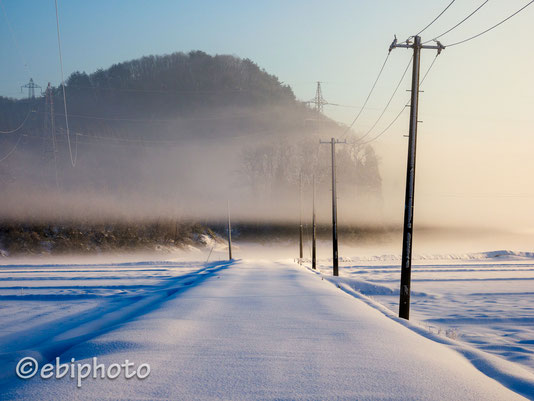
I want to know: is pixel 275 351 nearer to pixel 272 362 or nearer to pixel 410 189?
pixel 272 362

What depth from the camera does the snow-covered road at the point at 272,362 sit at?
164 inches

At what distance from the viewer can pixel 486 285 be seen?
953 inches

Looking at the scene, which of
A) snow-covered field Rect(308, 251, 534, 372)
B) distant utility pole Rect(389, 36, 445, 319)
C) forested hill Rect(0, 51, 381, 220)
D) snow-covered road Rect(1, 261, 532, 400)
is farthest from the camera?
forested hill Rect(0, 51, 381, 220)

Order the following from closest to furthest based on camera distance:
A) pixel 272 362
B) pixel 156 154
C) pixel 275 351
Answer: pixel 272 362 < pixel 275 351 < pixel 156 154

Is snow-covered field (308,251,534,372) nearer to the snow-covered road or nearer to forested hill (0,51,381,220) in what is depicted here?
the snow-covered road

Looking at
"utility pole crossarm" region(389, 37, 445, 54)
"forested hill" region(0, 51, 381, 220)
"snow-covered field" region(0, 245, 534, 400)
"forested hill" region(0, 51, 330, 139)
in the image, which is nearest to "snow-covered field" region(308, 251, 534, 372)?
"snow-covered field" region(0, 245, 534, 400)

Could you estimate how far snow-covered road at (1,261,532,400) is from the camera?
13.7 ft

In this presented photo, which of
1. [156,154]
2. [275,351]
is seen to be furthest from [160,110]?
[275,351]

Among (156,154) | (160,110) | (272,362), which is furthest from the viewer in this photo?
(160,110)

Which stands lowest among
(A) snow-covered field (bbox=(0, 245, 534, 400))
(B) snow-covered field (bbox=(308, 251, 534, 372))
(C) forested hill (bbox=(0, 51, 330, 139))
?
(B) snow-covered field (bbox=(308, 251, 534, 372))

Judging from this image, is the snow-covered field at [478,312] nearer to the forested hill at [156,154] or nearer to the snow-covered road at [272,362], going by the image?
the snow-covered road at [272,362]

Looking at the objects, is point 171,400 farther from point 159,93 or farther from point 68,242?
point 159,93

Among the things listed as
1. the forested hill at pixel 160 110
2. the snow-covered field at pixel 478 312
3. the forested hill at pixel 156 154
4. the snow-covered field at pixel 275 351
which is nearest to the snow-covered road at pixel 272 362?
the snow-covered field at pixel 275 351

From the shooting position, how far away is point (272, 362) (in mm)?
5203
